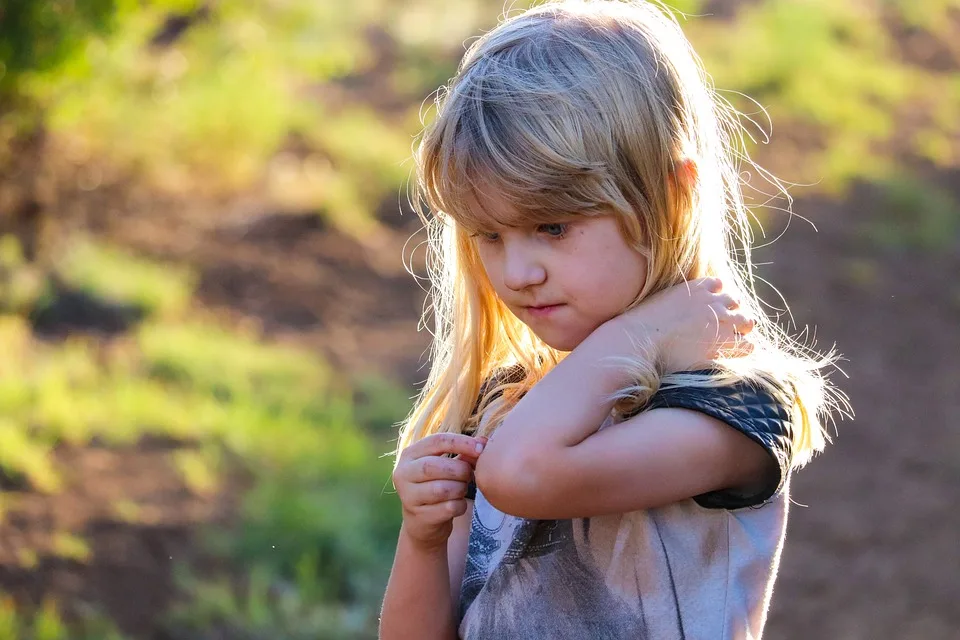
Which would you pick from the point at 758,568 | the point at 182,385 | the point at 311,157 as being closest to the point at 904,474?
the point at 182,385

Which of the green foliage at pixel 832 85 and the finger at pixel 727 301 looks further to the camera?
the green foliage at pixel 832 85

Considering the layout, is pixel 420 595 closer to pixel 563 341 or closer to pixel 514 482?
pixel 514 482

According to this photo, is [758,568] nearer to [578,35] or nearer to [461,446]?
[461,446]

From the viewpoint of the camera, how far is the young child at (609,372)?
145 centimetres

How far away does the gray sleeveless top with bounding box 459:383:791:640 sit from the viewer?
1478 millimetres

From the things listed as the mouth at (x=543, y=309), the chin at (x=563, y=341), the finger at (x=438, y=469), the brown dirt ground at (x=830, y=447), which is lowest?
the brown dirt ground at (x=830, y=447)

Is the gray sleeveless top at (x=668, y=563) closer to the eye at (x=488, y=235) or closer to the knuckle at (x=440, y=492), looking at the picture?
the knuckle at (x=440, y=492)

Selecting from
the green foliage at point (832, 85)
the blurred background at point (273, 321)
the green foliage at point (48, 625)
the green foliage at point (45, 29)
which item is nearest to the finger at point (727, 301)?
the blurred background at point (273, 321)

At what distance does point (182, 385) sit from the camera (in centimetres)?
480

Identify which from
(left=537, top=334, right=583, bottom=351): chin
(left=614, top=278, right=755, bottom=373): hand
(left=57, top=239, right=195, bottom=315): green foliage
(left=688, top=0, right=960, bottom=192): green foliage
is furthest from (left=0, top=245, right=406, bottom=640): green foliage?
(left=688, top=0, right=960, bottom=192): green foliage

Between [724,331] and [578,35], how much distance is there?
43 centimetres

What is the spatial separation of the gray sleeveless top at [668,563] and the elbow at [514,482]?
133 millimetres

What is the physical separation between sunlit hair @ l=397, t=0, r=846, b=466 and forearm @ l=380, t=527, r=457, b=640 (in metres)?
0.34

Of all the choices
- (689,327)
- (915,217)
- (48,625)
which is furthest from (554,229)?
(915,217)
